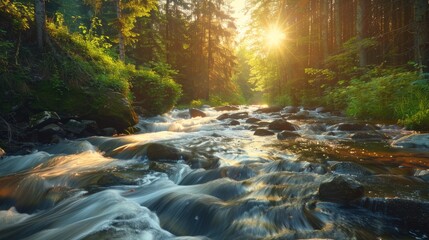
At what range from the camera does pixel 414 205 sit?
322 cm

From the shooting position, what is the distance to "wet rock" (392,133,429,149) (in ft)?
21.0

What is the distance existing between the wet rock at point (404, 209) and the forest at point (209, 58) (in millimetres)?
5956

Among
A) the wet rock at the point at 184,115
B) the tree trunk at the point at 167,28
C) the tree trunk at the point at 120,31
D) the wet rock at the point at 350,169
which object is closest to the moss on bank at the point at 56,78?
the tree trunk at the point at 120,31

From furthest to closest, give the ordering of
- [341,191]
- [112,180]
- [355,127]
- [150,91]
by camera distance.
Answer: [150,91]
[355,127]
[112,180]
[341,191]

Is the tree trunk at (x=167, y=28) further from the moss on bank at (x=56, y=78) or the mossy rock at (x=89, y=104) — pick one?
the mossy rock at (x=89, y=104)

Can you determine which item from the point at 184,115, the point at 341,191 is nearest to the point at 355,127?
the point at 341,191

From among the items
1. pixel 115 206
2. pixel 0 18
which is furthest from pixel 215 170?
pixel 0 18

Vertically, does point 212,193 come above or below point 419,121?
below

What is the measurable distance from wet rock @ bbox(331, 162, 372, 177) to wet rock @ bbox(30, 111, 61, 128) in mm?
7275

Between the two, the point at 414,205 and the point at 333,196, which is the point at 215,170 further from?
the point at 414,205

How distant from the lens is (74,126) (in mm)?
8984

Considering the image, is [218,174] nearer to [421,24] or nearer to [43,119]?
[43,119]

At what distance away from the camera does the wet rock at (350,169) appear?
478cm

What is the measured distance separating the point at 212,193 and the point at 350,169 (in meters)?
2.30
